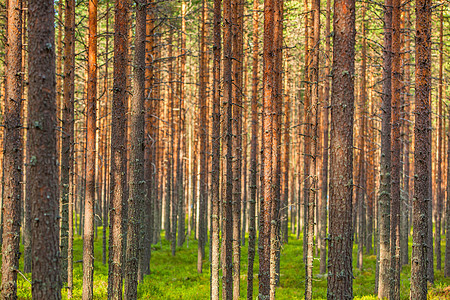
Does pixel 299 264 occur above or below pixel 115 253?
below

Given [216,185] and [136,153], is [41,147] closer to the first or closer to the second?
[136,153]

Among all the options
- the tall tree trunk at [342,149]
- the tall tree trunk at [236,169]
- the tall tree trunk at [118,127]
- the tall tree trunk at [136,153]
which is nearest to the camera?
the tall tree trunk at [342,149]

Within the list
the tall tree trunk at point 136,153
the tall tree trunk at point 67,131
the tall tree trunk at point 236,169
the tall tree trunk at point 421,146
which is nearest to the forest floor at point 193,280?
the tall tree trunk at point 67,131

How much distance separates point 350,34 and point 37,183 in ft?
17.5

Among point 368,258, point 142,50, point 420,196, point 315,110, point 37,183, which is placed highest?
point 142,50

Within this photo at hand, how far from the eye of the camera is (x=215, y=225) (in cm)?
1088

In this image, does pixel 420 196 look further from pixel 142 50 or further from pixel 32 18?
pixel 32 18

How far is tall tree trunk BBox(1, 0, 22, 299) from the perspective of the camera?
7805mm

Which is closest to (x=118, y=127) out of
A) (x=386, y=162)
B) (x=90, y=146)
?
(x=90, y=146)

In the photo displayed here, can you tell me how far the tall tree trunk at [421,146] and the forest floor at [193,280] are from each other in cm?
306

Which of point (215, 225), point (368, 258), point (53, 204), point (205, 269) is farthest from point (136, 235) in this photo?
point (368, 258)

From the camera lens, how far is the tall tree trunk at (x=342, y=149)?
21.6 ft

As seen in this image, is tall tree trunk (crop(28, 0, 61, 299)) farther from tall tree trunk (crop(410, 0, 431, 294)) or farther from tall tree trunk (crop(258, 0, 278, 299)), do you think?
tall tree trunk (crop(410, 0, 431, 294))

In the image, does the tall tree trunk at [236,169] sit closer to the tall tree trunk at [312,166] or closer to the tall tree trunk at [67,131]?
the tall tree trunk at [312,166]
